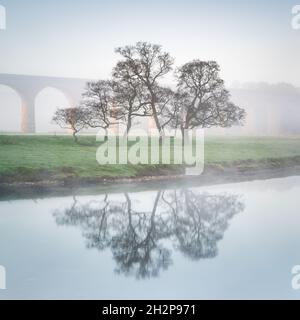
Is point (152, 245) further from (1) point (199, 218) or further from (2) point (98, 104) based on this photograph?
(2) point (98, 104)

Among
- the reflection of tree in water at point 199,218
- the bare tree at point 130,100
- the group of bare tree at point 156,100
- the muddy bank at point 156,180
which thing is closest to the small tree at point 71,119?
the group of bare tree at point 156,100

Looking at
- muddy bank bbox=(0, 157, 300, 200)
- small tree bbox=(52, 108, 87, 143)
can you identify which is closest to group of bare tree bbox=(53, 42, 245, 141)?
small tree bbox=(52, 108, 87, 143)

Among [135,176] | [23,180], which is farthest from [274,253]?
[23,180]

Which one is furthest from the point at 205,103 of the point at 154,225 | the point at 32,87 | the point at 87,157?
the point at 154,225

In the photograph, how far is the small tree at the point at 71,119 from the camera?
1026cm

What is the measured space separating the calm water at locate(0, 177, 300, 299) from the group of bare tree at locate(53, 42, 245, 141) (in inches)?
94.0

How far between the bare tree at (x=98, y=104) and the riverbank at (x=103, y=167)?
575mm

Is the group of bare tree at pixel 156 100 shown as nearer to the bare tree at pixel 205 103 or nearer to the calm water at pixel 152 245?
the bare tree at pixel 205 103

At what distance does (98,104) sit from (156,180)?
87.8 inches

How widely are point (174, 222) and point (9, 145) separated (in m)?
4.78

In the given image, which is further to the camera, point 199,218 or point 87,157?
point 87,157

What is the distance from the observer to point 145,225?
23.5 feet

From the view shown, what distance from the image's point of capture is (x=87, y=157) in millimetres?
10461
